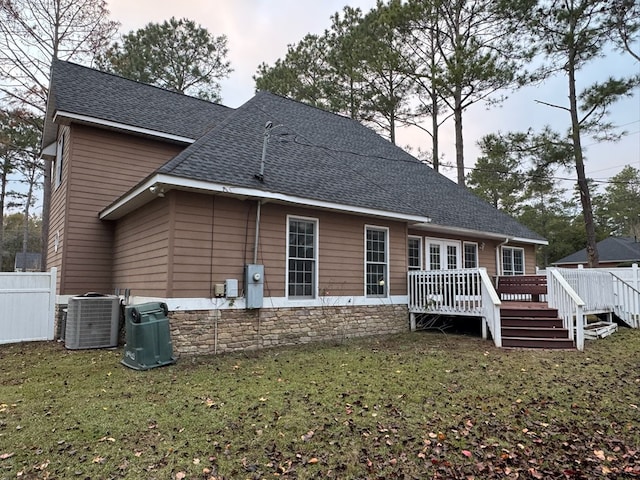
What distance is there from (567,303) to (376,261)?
4015 mm

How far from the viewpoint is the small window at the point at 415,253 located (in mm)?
11406

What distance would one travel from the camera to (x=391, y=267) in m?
9.88

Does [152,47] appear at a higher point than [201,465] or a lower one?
higher

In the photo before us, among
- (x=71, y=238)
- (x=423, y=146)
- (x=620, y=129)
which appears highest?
(x=423, y=146)

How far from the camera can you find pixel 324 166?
1016 cm

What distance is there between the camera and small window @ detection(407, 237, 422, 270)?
37.4ft

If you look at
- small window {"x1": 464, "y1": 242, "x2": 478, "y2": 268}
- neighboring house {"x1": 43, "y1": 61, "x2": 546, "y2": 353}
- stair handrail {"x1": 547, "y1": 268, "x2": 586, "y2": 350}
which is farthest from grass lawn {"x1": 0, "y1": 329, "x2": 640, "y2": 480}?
small window {"x1": 464, "y1": 242, "x2": 478, "y2": 268}

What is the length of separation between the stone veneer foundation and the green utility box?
15.8 inches

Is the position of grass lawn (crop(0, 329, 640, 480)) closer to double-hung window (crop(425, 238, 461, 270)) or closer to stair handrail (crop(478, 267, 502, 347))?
stair handrail (crop(478, 267, 502, 347))

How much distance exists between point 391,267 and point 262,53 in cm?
1858

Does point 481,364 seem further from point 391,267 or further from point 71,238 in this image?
point 71,238

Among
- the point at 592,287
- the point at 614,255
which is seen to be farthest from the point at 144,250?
the point at 614,255

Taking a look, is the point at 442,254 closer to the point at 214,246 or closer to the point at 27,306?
the point at 214,246

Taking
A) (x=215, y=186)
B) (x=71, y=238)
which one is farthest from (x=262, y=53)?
(x=215, y=186)
